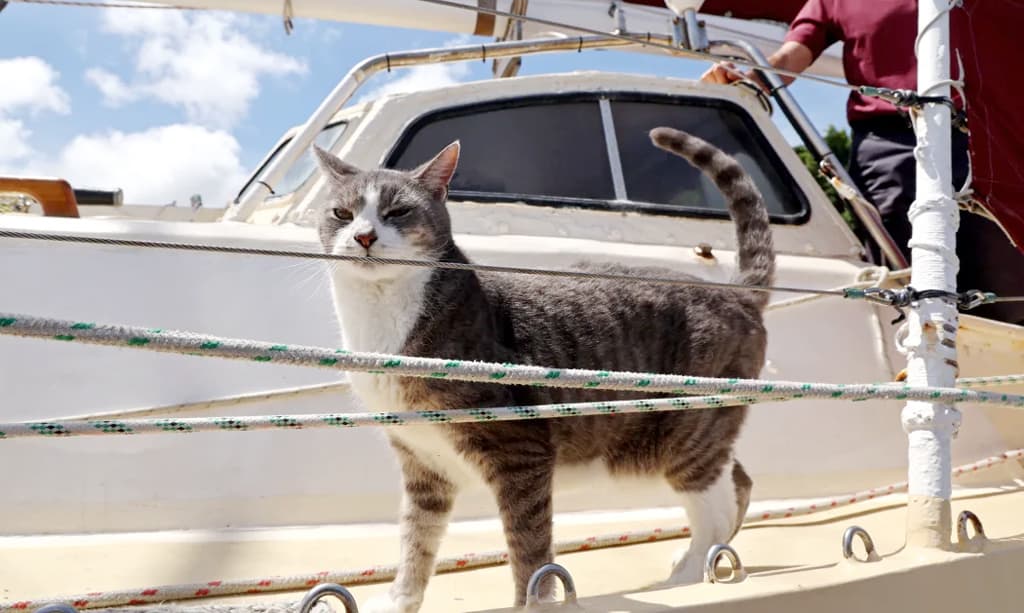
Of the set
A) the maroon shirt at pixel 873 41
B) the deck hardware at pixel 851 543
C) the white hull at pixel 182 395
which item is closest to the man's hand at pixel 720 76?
the maroon shirt at pixel 873 41

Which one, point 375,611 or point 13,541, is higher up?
point 13,541

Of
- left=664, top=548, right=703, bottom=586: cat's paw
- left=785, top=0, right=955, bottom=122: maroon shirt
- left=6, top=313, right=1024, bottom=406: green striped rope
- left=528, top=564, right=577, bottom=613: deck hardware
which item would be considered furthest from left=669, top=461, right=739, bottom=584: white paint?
left=785, top=0, right=955, bottom=122: maroon shirt

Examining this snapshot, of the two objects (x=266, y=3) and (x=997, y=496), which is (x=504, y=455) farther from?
(x=266, y=3)

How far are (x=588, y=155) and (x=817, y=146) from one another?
33.7 inches

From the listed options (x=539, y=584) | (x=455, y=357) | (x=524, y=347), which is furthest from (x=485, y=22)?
(x=539, y=584)

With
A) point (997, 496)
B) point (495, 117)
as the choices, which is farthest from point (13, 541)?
point (997, 496)

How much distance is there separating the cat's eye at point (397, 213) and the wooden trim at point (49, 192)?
40.9 inches

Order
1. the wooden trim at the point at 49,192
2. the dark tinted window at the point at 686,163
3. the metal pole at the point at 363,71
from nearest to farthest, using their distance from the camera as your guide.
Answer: the wooden trim at the point at 49,192
the metal pole at the point at 363,71
the dark tinted window at the point at 686,163

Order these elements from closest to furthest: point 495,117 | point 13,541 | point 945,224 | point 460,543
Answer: point 945,224, point 13,541, point 460,543, point 495,117

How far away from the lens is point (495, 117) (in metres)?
2.92

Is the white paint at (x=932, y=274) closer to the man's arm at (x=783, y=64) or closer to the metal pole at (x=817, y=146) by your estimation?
the metal pole at (x=817, y=146)

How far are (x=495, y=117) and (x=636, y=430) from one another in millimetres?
1313

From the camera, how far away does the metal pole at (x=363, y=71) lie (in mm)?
2711

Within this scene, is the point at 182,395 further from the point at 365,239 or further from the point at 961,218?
the point at 961,218
